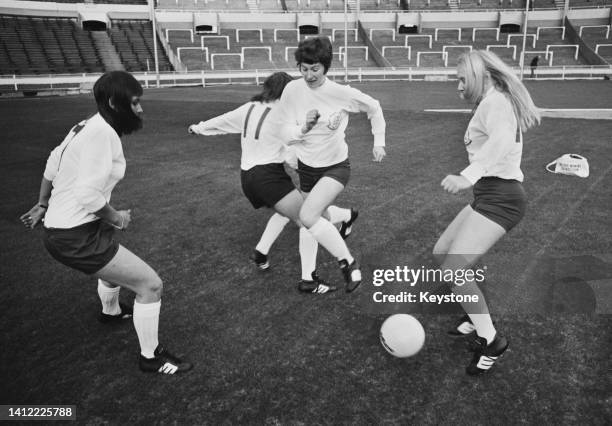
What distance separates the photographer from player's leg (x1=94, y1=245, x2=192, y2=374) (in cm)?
324

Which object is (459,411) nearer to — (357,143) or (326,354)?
(326,354)

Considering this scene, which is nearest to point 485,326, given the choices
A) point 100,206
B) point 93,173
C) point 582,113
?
point 100,206

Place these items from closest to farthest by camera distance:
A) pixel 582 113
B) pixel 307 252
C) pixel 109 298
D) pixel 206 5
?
pixel 109 298 < pixel 307 252 < pixel 582 113 < pixel 206 5

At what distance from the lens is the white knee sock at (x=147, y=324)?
3350 mm

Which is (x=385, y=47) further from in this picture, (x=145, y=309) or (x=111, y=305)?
(x=145, y=309)

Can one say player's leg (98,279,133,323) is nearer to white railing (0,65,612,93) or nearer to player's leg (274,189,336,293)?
player's leg (274,189,336,293)

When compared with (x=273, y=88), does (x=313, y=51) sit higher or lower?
higher

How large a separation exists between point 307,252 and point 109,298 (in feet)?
6.05

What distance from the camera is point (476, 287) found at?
11.1 feet

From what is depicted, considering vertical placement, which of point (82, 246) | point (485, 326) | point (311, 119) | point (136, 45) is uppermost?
point (311, 119)

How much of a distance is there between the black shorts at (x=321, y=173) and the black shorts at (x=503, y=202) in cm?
161

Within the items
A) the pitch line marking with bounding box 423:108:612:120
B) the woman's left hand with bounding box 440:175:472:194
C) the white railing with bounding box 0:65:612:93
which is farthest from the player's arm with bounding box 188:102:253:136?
the white railing with bounding box 0:65:612:93

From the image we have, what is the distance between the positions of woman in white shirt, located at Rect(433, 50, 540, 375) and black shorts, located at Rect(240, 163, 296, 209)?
5.94 ft

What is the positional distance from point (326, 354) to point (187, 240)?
122 inches
